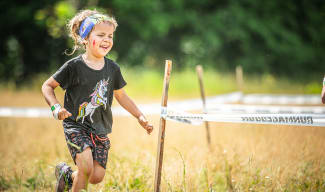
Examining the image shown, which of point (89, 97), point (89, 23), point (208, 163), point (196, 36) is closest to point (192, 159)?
point (208, 163)

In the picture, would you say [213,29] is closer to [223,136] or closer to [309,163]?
[223,136]

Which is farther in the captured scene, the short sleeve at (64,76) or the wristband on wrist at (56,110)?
the short sleeve at (64,76)

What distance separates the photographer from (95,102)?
309cm

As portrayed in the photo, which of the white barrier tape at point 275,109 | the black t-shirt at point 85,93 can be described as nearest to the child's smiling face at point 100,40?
the black t-shirt at point 85,93

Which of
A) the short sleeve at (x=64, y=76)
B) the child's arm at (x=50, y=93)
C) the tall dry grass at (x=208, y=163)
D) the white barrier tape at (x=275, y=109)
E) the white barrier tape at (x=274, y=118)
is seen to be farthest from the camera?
the white barrier tape at (x=275, y=109)

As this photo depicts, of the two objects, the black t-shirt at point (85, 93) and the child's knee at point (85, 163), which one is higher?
the black t-shirt at point (85, 93)

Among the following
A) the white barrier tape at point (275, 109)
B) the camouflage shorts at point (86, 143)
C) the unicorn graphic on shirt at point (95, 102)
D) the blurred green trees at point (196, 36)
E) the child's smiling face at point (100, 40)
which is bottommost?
the camouflage shorts at point (86, 143)

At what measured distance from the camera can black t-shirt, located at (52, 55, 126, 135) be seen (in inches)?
120

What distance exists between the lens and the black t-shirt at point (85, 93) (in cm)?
305

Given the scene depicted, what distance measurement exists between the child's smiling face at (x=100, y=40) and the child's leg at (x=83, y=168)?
841mm

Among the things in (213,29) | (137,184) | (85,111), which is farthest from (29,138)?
(213,29)

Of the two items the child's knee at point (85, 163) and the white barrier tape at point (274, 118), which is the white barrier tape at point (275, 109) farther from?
the child's knee at point (85, 163)

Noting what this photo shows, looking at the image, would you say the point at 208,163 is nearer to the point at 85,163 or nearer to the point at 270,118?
the point at 270,118

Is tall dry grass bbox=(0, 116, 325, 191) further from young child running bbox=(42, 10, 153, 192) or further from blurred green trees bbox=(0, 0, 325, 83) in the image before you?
blurred green trees bbox=(0, 0, 325, 83)
